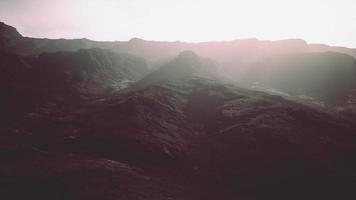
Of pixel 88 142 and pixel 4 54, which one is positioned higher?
A: pixel 4 54

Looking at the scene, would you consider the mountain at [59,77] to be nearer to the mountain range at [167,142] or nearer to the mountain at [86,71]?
the mountain at [86,71]

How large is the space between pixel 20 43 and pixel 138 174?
157986 mm

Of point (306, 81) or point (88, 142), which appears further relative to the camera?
point (306, 81)

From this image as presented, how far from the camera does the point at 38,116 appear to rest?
58375 millimetres

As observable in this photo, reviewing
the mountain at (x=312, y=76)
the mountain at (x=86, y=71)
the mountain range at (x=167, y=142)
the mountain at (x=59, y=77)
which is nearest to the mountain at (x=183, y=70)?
the mountain at (x=59, y=77)

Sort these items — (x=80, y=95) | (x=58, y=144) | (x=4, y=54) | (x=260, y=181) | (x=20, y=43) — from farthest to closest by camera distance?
(x=20, y=43) → (x=4, y=54) → (x=80, y=95) → (x=58, y=144) → (x=260, y=181)

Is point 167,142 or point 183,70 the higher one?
point 183,70

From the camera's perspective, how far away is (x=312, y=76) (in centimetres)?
11612

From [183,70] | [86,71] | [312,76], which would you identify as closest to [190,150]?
[86,71]

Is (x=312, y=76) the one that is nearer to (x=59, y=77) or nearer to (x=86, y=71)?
(x=86, y=71)

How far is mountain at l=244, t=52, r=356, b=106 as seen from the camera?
98.7m

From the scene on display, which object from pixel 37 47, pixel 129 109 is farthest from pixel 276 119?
pixel 37 47

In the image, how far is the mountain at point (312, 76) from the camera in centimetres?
9866

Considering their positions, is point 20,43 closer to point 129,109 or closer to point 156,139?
point 129,109
